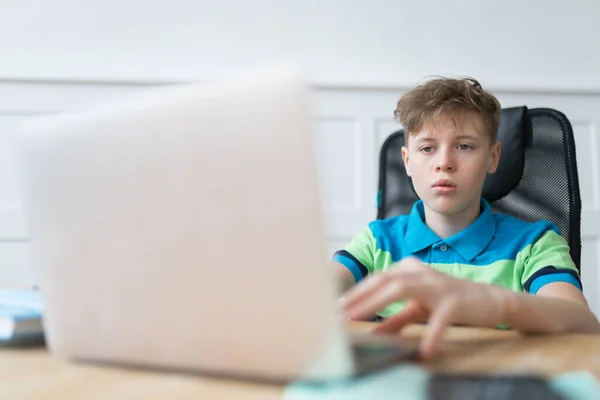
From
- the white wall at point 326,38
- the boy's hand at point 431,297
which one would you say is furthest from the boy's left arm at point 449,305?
the white wall at point 326,38

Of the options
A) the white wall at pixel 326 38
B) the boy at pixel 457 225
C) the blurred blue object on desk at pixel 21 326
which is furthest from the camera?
the white wall at pixel 326 38

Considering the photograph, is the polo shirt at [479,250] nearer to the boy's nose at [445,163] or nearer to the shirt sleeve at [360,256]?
the shirt sleeve at [360,256]

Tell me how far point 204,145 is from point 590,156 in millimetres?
2059

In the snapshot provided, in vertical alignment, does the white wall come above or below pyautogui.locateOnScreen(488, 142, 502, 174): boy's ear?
above

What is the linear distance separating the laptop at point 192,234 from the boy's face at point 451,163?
0.65 metres

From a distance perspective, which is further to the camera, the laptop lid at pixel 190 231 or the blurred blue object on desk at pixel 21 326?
the blurred blue object on desk at pixel 21 326

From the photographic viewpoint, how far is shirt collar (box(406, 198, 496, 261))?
115cm

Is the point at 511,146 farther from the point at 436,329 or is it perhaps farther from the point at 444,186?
the point at 436,329

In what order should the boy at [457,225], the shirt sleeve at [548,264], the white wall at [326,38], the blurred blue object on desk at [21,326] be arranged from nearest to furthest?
the blurred blue object on desk at [21,326] < the shirt sleeve at [548,264] < the boy at [457,225] < the white wall at [326,38]

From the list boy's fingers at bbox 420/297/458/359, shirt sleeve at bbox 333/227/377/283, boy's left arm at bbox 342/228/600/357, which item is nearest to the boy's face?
shirt sleeve at bbox 333/227/377/283

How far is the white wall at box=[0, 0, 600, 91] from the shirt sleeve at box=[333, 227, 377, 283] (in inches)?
38.9

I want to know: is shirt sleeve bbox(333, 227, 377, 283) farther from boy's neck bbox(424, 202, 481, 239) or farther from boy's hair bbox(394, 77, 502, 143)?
boy's hair bbox(394, 77, 502, 143)

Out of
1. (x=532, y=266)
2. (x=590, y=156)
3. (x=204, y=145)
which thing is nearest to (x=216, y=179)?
(x=204, y=145)

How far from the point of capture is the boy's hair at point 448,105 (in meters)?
1.18
